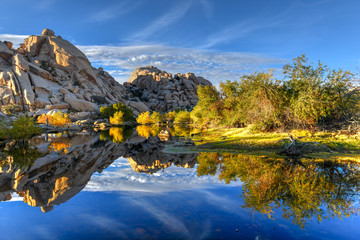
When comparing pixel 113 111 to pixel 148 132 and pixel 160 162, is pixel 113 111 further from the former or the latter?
pixel 160 162

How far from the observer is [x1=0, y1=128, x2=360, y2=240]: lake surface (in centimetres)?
695

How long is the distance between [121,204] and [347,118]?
2838 centimetres

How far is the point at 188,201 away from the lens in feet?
31.1

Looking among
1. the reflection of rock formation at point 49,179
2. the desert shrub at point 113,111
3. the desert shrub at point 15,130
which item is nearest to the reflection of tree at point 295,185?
the reflection of rock formation at point 49,179

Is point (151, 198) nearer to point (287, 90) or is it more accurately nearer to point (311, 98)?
point (311, 98)

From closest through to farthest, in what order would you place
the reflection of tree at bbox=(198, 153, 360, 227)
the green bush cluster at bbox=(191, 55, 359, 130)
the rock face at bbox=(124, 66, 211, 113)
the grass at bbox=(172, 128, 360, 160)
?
the reflection of tree at bbox=(198, 153, 360, 227)
the grass at bbox=(172, 128, 360, 160)
the green bush cluster at bbox=(191, 55, 359, 130)
the rock face at bbox=(124, 66, 211, 113)

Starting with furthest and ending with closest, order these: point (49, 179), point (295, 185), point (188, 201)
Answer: point (49, 179) → point (295, 185) → point (188, 201)

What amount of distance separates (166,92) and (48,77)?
87.9m

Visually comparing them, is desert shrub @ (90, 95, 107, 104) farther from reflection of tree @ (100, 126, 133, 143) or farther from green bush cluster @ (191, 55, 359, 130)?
green bush cluster @ (191, 55, 359, 130)

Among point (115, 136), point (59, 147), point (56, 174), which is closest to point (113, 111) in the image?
point (115, 136)

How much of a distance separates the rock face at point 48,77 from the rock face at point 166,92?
28.4m

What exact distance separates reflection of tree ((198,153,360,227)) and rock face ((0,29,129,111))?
109m

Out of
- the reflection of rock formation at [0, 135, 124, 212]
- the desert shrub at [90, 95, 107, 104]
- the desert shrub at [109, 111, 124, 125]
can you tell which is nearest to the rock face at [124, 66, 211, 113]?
the desert shrub at [90, 95, 107, 104]

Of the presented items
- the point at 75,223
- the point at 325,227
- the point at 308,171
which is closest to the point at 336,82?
the point at 308,171
